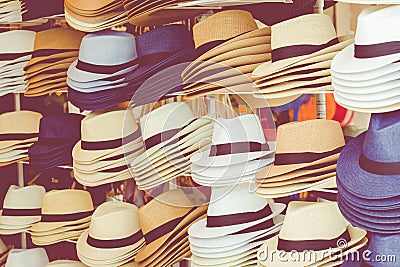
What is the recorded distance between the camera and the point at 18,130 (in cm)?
354

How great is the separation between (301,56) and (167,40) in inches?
29.1

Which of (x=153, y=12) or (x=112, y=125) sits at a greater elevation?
(x=153, y=12)

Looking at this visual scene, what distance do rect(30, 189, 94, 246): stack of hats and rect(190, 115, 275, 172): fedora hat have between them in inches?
41.2

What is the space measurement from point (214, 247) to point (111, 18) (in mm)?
1034

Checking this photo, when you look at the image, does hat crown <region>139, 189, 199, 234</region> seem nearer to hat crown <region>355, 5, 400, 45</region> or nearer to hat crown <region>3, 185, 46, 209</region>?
hat crown <region>3, 185, 46, 209</region>

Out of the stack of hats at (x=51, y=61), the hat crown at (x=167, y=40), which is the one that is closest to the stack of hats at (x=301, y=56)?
the hat crown at (x=167, y=40)

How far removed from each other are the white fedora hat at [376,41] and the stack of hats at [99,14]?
1.27 meters

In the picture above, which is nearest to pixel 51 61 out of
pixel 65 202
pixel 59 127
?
pixel 59 127

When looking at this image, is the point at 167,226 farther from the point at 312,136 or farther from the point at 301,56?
the point at 301,56

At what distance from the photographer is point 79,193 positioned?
3334mm

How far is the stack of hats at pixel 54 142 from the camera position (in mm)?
3311

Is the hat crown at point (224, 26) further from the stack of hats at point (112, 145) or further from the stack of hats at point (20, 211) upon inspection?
the stack of hats at point (20, 211)

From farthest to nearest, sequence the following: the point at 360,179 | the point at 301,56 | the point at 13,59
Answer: the point at 13,59
the point at 301,56
the point at 360,179

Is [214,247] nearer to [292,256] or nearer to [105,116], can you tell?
[292,256]
